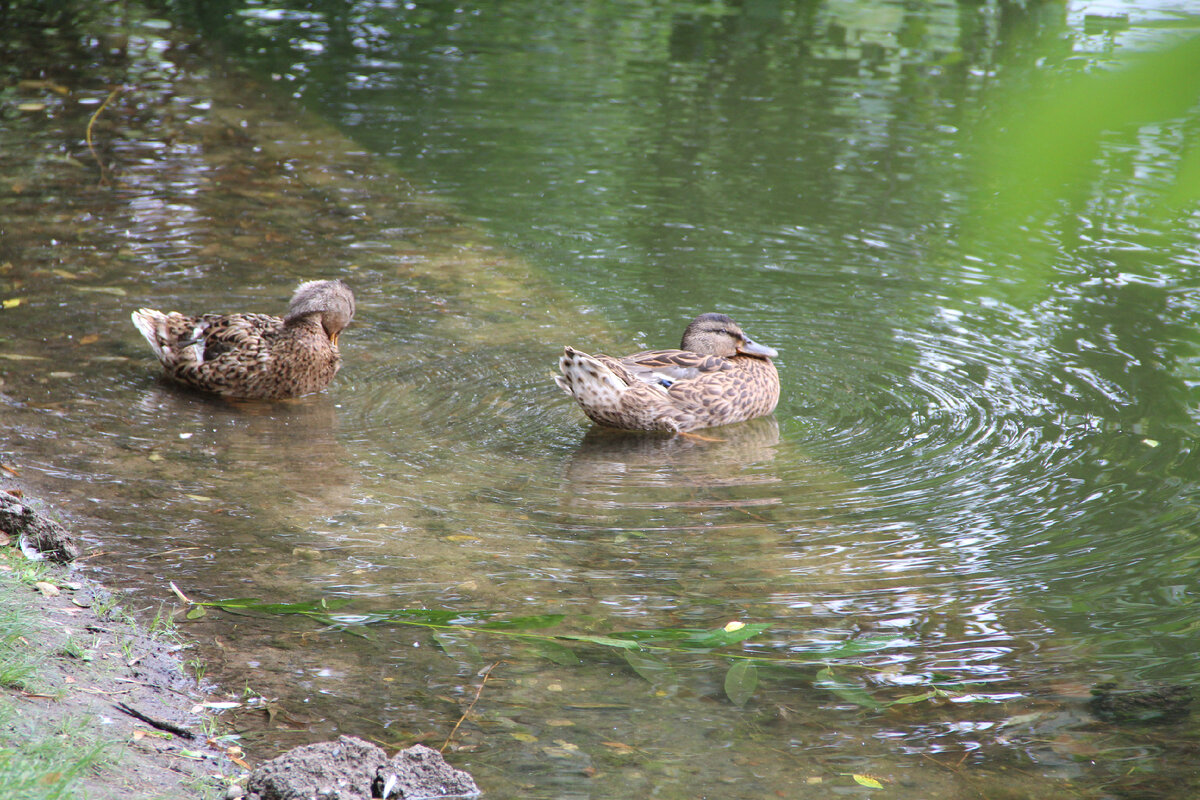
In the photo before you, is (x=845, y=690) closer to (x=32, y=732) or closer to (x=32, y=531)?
(x=32, y=732)

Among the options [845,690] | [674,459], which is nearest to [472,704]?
[845,690]

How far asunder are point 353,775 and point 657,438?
4.16 m

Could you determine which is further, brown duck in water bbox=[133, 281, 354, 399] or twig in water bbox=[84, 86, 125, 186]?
twig in water bbox=[84, 86, 125, 186]

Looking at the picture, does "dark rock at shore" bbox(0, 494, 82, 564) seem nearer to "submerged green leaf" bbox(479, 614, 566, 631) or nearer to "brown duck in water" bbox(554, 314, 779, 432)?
"submerged green leaf" bbox(479, 614, 566, 631)

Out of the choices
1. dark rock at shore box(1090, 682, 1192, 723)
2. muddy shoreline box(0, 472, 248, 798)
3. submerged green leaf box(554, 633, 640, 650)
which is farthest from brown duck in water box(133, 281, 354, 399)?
dark rock at shore box(1090, 682, 1192, 723)

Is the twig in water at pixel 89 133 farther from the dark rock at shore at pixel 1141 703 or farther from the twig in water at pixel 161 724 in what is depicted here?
the dark rock at shore at pixel 1141 703

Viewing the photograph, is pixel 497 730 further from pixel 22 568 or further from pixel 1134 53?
pixel 1134 53

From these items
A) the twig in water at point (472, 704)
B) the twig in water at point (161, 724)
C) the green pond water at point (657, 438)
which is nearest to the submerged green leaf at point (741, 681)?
the green pond water at point (657, 438)

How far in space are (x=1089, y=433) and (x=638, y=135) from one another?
768 cm

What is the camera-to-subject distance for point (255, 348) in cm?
715

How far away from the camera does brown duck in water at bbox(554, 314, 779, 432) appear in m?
6.95

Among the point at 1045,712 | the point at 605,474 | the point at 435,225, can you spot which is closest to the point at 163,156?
the point at 435,225

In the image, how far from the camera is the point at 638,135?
13.3 m

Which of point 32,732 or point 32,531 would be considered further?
point 32,531
